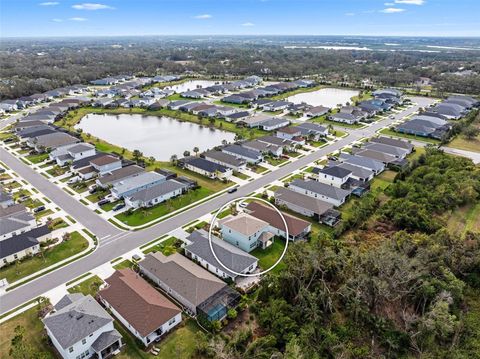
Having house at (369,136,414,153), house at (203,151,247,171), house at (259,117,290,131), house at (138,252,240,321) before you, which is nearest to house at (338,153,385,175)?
house at (369,136,414,153)

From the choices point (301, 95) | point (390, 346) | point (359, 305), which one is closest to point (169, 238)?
point (359, 305)

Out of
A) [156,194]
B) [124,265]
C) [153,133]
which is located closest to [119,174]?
[156,194]

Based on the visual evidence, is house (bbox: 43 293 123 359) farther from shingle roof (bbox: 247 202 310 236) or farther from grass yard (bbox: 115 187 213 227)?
shingle roof (bbox: 247 202 310 236)

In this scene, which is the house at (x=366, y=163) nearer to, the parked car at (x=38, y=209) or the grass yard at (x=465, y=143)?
the grass yard at (x=465, y=143)

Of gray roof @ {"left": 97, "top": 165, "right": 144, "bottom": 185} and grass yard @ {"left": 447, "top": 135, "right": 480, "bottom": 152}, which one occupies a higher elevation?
gray roof @ {"left": 97, "top": 165, "right": 144, "bottom": 185}

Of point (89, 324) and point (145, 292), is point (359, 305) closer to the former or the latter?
point (145, 292)

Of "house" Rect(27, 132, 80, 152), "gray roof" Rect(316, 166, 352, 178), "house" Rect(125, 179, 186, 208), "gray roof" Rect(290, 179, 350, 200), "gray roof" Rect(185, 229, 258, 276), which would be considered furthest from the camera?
"house" Rect(27, 132, 80, 152)
